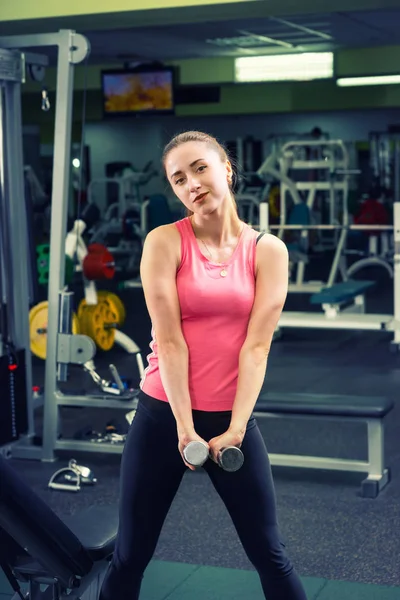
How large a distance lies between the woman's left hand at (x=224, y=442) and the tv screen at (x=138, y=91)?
352 inches

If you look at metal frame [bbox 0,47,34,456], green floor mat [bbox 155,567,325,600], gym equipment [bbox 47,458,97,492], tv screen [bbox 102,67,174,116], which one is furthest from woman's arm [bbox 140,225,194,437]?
tv screen [bbox 102,67,174,116]

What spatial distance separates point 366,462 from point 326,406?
1.01ft

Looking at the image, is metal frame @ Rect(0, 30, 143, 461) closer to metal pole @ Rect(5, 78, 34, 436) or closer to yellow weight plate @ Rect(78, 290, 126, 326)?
metal pole @ Rect(5, 78, 34, 436)

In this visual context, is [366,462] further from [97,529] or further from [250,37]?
[250,37]

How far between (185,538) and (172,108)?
7926 mm

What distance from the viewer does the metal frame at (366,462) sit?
3320 mm

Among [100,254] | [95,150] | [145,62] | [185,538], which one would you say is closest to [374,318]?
[100,254]

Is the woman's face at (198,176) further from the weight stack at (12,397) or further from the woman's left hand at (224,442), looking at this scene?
the weight stack at (12,397)

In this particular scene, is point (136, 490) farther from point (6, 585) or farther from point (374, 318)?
point (374, 318)

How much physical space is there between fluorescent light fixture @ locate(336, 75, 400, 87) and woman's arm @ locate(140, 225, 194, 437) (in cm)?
960

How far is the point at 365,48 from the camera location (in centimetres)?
1049

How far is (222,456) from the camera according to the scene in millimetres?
1592

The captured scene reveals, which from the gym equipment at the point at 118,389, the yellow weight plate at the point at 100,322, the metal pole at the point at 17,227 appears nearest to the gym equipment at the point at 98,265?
the yellow weight plate at the point at 100,322

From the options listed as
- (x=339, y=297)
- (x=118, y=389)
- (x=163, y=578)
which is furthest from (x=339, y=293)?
(x=163, y=578)
